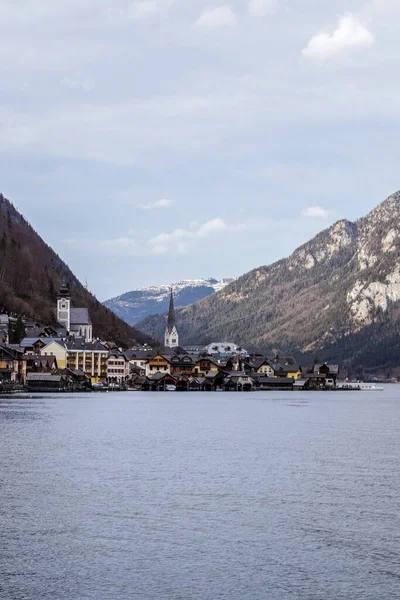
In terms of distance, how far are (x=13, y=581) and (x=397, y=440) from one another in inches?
2023

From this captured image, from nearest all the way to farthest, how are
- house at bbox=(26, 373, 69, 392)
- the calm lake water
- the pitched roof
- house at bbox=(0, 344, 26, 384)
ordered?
the calm lake water → house at bbox=(0, 344, 26, 384) → house at bbox=(26, 373, 69, 392) → the pitched roof

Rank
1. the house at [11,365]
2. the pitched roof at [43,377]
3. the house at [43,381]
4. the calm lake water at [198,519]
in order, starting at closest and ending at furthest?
the calm lake water at [198,519], the house at [11,365], the house at [43,381], the pitched roof at [43,377]

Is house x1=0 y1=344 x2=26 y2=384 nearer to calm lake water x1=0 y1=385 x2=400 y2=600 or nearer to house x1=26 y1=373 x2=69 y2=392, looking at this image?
house x1=26 y1=373 x2=69 y2=392

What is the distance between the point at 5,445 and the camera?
2640 inches

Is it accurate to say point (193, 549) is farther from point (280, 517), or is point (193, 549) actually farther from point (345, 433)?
point (345, 433)

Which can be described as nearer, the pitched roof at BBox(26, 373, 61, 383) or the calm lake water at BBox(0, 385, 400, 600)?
the calm lake water at BBox(0, 385, 400, 600)

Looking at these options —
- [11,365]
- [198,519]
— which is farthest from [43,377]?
[198,519]

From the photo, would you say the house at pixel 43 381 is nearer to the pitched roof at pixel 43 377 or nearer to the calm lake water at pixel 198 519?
the pitched roof at pixel 43 377

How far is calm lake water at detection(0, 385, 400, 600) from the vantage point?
3006cm

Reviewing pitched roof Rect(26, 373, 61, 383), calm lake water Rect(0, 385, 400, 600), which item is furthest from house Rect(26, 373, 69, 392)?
calm lake water Rect(0, 385, 400, 600)

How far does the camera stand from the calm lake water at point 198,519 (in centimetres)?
3006

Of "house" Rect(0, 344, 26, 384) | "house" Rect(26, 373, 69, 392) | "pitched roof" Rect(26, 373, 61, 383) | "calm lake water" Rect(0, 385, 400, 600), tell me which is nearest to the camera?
"calm lake water" Rect(0, 385, 400, 600)

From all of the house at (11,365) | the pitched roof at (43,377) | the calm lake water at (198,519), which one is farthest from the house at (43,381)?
the calm lake water at (198,519)

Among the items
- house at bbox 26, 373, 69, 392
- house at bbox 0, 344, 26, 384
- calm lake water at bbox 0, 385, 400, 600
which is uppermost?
house at bbox 0, 344, 26, 384
